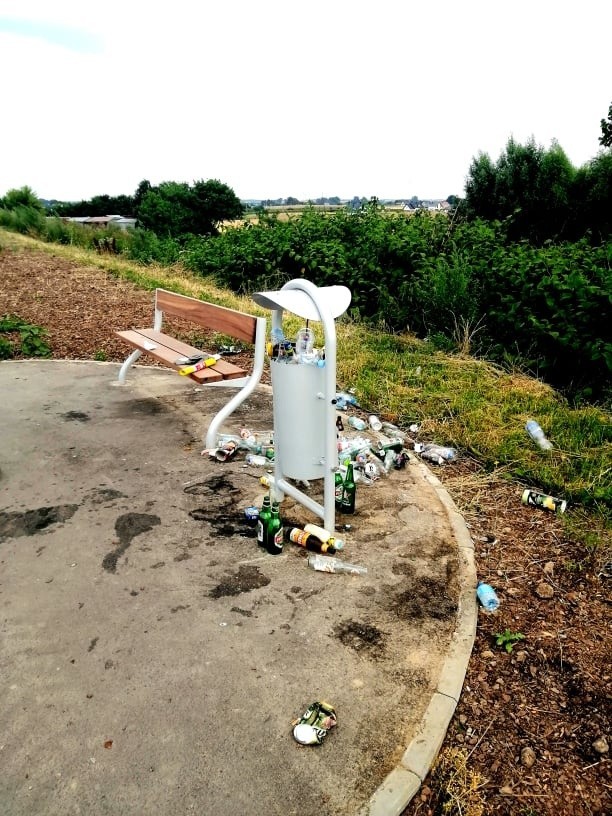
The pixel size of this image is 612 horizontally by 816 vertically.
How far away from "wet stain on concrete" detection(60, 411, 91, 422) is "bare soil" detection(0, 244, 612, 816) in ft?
10.1

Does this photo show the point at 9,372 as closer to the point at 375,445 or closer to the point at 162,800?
the point at 375,445

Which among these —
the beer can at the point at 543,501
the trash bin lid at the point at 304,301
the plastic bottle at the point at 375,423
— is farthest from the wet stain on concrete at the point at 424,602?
the plastic bottle at the point at 375,423

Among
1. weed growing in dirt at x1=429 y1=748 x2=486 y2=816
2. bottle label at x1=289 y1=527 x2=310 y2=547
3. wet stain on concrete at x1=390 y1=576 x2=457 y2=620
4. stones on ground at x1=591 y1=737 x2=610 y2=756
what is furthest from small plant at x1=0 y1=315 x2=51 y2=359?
stones on ground at x1=591 y1=737 x2=610 y2=756

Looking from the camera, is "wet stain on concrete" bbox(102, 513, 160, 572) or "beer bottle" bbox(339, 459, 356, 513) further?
"beer bottle" bbox(339, 459, 356, 513)

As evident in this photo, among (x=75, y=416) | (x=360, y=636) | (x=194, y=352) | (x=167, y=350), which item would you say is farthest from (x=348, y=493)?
(x=75, y=416)

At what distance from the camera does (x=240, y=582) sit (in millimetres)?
2932

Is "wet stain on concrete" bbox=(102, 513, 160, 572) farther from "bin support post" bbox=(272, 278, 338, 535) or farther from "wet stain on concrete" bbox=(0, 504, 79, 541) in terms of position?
"bin support post" bbox=(272, 278, 338, 535)

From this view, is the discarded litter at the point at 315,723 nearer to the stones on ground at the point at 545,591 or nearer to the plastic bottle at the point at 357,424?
the stones on ground at the point at 545,591

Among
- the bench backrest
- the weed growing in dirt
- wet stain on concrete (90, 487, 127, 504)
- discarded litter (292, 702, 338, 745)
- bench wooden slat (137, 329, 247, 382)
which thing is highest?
the bench backrest

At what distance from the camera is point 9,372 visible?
6.26 meters

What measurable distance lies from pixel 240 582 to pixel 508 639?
4.40ft

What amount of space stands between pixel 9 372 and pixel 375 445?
427 cm

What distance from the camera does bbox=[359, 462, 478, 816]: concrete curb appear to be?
6.29 feet

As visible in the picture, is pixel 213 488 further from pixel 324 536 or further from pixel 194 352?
pixel 194 352
